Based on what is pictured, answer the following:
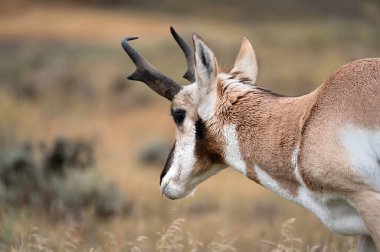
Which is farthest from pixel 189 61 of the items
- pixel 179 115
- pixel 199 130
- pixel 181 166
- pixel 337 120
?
pixel 337 120

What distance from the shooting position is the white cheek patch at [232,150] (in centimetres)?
573

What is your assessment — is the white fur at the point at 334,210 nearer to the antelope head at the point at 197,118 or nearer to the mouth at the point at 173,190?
the antelope head at the point at 197,118

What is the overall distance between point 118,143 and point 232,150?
1616cm

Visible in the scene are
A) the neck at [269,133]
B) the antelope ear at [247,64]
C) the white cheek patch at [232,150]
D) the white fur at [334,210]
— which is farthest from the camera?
the antelope ear at [247,64]

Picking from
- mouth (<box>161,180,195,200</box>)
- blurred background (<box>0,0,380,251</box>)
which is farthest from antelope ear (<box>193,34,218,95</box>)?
blurred background (<box>0,0,380,251</box>)

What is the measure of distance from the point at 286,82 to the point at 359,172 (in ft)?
77.6

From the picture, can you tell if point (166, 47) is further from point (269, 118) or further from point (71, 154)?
point (269, 118)

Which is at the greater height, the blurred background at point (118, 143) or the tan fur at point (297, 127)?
the tan fur at point (297, 127)

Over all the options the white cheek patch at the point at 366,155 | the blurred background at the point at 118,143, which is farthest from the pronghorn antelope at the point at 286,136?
the blurred background at the point at 118,143

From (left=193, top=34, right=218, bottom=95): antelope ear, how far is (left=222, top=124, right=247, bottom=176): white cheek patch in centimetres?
30

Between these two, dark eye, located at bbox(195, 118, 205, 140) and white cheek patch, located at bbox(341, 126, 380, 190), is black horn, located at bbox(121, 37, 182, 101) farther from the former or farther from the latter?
white cheek patch, located at bbox(341, 126, 380, 190)

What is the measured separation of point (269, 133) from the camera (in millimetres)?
5516

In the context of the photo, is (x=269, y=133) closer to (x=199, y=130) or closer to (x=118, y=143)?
A: (x=199, y=130)

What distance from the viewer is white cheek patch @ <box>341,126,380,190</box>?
4914 millimetres
